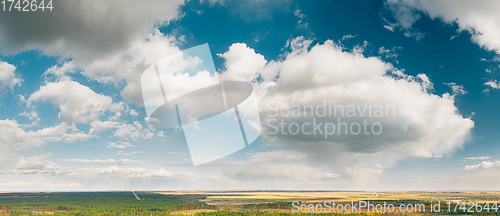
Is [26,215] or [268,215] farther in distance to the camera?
[26,215]

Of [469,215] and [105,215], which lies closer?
[469,215]

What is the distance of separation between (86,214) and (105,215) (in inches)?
421

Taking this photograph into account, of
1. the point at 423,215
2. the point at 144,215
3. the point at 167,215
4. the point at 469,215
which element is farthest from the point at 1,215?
the point at 469,215

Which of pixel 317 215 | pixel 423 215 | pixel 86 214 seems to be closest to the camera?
pixel 317 215

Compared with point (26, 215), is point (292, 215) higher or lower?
higher

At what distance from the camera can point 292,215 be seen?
8756 centimetres

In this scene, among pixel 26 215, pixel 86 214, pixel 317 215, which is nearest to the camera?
pixel 317 215

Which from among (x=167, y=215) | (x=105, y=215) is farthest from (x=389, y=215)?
(x=105, y=215)

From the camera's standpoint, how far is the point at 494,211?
3834 inches

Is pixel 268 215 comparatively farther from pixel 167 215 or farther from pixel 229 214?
pixel 167 215

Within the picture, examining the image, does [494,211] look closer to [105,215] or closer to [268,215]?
[268,215]

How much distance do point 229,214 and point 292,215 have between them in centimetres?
1986

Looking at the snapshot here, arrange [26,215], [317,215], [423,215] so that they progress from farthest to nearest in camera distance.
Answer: [26,215] < [423,215] < [317,215]

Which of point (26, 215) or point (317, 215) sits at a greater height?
point (317, 215)
